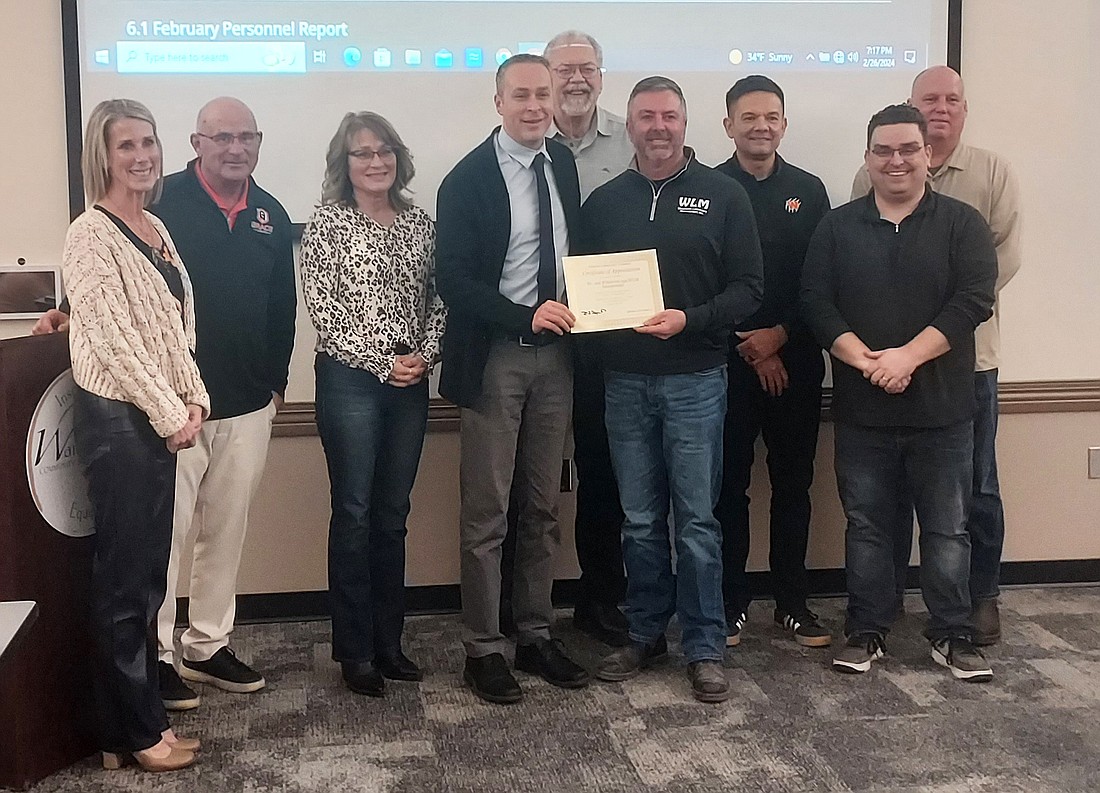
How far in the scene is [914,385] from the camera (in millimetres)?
2867

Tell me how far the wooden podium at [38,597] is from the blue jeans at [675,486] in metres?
1.33

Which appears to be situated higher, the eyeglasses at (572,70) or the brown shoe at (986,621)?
the eyeglasses at (572,70)

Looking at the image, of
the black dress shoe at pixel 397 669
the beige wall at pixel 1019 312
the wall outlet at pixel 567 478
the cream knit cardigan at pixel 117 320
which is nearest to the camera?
the cream knit cardigan at pixel 117 320

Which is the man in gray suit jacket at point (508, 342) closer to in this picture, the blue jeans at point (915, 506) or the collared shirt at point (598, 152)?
the collared shirt at point (598, 152)

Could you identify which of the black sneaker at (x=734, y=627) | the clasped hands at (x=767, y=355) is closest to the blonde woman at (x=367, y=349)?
the clasped hands at (x=767, y=355)

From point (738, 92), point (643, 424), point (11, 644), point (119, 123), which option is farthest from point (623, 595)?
point (11, 644)

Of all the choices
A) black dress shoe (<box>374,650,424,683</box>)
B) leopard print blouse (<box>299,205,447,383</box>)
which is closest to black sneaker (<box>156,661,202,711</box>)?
black dress shoe (<box>374,650,424,683</box>)

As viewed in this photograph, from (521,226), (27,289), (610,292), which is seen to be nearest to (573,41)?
(521,226)

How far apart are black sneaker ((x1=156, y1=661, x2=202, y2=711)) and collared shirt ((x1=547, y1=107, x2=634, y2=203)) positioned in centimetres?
173

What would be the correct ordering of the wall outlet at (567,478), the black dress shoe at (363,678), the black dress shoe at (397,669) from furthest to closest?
the wall outlet at (567,478) < the black dress shoe at (397,669) < the black dress shoe at (363,678)

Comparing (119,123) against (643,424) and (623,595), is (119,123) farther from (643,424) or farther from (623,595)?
(623,595)

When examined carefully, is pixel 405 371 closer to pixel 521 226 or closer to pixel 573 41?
pixel 521 226

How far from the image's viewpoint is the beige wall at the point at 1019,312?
3.25 m

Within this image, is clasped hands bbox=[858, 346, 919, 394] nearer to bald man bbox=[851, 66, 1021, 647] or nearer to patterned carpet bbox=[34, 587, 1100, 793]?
bald man bbox=[851, 66, 1021, 647]
